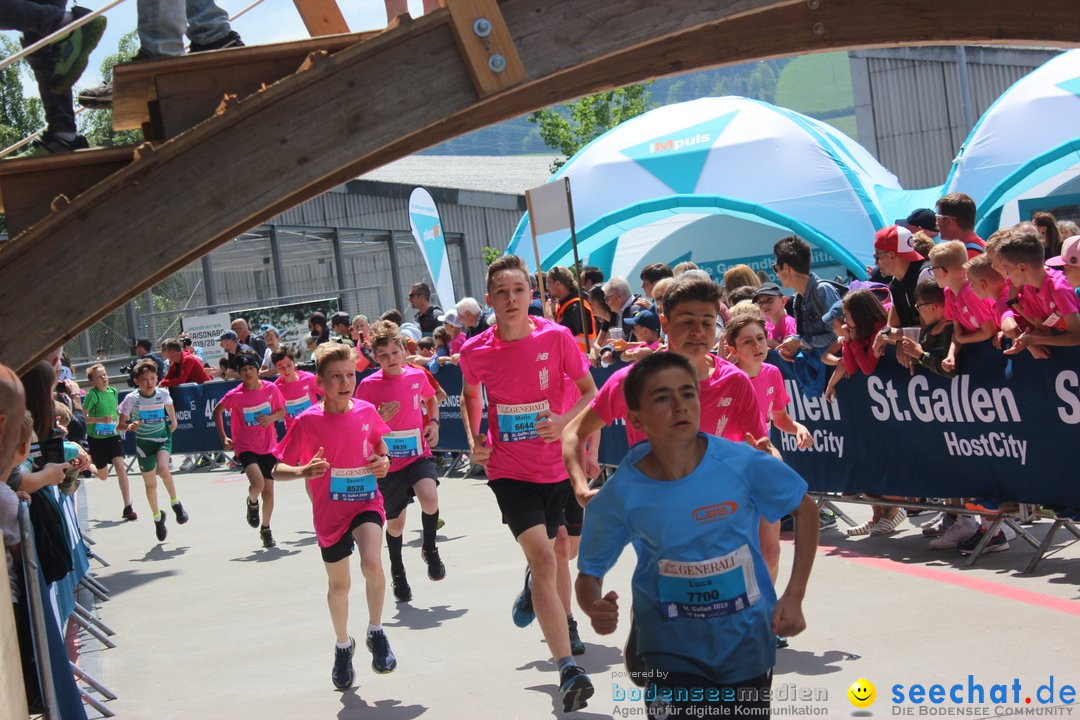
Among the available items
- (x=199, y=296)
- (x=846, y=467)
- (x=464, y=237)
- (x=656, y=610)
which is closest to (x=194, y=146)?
(x=656, y=610)

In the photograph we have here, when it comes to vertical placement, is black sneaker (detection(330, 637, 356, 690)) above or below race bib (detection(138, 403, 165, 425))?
below

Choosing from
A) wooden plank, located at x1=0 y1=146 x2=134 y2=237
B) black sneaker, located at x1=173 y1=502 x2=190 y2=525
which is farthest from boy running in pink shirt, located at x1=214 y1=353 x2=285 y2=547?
wooden plank, located at x1=0 y1=146 x2=134 y2=237

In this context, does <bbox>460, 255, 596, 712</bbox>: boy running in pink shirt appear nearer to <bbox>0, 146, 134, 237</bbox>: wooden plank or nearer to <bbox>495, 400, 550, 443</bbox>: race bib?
<bbox>495, 400, 550, 443</bbox>: race bib

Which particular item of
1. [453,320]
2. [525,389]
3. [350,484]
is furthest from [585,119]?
[525,389]

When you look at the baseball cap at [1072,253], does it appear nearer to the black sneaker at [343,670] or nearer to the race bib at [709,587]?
the race bib at [709,587]

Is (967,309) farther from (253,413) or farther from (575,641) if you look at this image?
(253,413)

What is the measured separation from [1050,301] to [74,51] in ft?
17.6

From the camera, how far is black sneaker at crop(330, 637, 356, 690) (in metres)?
7.00

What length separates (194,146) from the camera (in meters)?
3.53

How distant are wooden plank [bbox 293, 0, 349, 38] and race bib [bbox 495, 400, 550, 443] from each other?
269 cm

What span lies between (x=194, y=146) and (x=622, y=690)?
3.84 m

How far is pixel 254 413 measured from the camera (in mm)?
13359

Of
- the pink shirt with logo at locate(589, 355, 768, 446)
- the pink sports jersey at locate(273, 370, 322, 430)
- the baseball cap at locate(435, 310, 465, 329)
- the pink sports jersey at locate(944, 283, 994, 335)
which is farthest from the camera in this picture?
the baseball cap at locate(435, 310, 465, 329)

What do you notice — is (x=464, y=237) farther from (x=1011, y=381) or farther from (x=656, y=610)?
(x=656, y=610)
